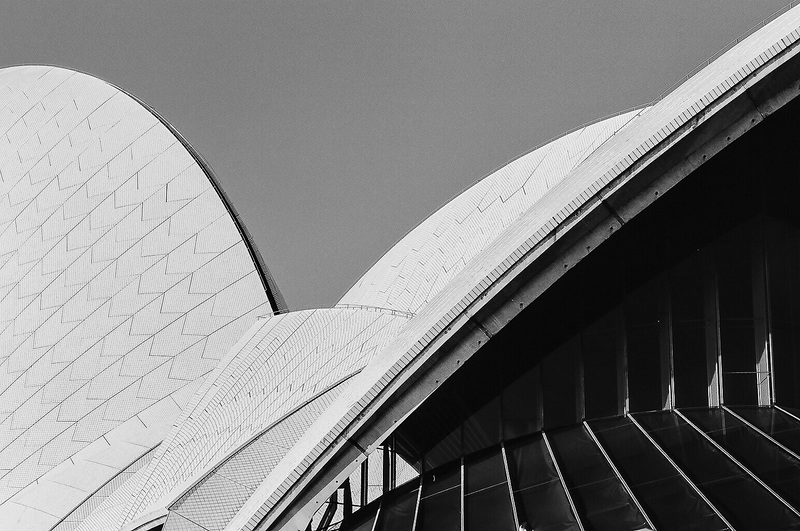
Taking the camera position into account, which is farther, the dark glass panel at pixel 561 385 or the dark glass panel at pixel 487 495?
the dark glass panel at pixel 561 385

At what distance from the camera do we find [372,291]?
1230 inches

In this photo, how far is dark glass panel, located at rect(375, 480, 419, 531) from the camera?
1509cm

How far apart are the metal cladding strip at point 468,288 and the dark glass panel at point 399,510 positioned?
1062 millimetres

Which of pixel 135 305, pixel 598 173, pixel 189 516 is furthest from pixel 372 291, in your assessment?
pixel 598 173

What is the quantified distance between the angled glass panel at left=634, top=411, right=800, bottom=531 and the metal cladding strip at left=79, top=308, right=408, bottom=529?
6.98 meters

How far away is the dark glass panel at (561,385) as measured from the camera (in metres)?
17.2

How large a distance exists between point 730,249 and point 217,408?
38.8 feet

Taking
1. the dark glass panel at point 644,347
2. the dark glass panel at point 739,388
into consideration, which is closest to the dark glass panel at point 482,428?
the dark glass panel at point 644,347

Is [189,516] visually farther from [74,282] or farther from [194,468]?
[74,282]

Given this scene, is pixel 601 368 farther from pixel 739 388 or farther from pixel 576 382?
pixel 739 388

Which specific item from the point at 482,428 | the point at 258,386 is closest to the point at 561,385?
the point at 482,428

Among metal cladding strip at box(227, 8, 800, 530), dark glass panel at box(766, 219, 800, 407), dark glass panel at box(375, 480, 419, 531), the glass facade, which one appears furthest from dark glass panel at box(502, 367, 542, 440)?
dark glass panel at box(766, 219, 800, 407)

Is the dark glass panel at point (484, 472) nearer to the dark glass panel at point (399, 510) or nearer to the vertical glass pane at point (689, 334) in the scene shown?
the dark glass panel at point (399, 510)

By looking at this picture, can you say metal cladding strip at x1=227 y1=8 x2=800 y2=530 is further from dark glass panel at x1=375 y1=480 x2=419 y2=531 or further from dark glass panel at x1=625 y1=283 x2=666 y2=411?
dark glass panel at x1=625 y1=283 x2=666 y2=411
